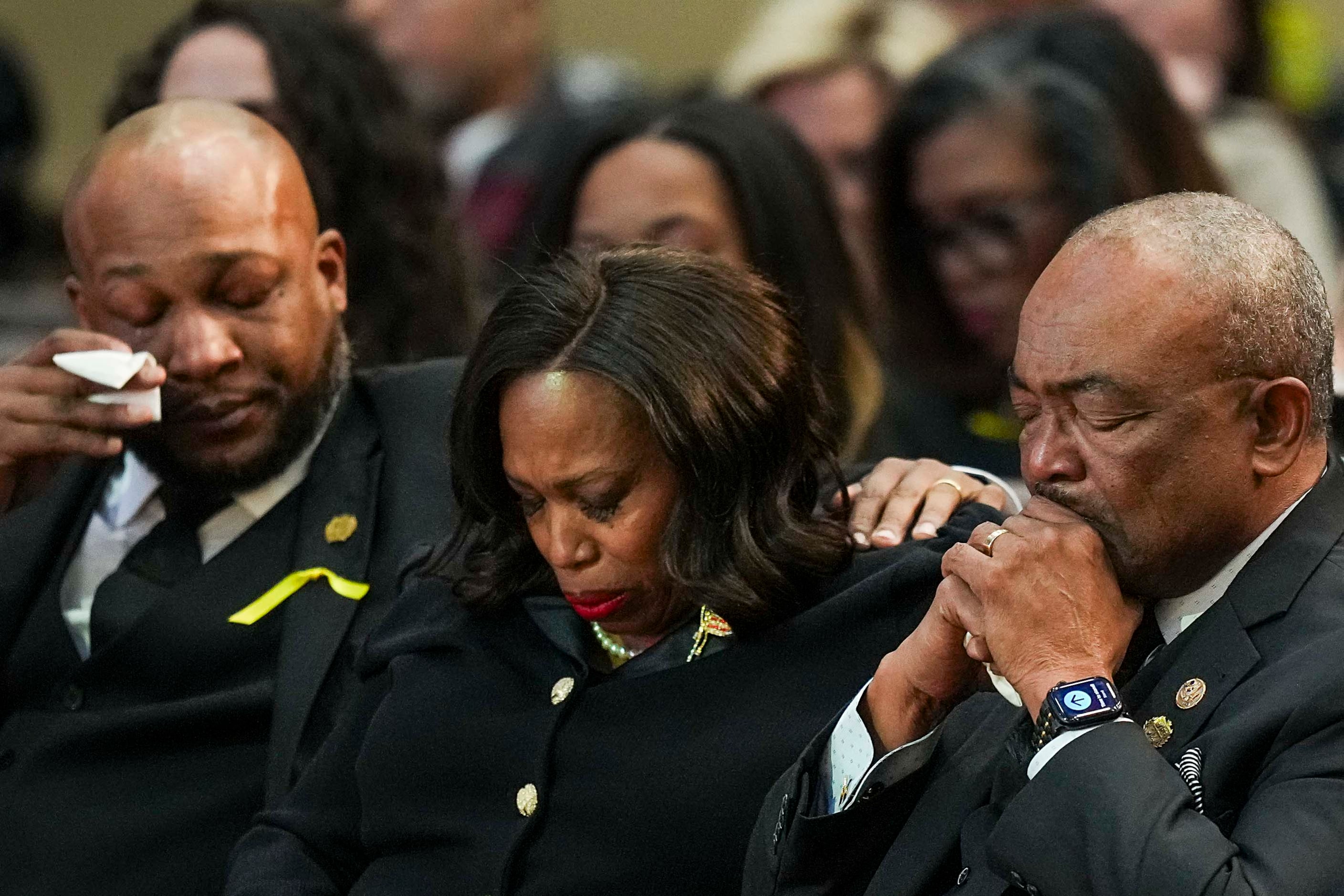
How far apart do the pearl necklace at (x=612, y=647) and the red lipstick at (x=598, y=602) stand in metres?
0.11

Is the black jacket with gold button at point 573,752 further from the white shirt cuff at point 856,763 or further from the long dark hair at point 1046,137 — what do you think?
the long dark hair at point 1046,137

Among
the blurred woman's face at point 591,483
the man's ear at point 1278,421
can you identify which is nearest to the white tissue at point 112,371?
the blurred woman's face at point 591,483

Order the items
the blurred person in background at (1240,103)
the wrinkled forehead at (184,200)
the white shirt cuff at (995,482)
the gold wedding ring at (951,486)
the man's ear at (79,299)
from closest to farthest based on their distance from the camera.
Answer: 1. the gold wedding ring at (951,486)
2. the white shirt cuff at (995,482)
3. the wrinkled forehead at (184,200)
4. the man's ear at (79,299)
5. the blurred person in background at (1240,103)

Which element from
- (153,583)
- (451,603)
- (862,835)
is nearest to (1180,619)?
(862,835)

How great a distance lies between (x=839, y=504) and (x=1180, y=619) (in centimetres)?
65

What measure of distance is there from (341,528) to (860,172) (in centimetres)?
271

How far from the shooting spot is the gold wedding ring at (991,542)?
230cm

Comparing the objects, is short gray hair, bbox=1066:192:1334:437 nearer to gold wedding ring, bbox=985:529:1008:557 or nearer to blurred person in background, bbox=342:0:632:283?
gold wedding ring, bbox=985:529:1008:557

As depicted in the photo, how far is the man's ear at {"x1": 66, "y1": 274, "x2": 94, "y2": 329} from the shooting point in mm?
3273

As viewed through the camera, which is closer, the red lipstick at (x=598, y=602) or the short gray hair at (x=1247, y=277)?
the short gray hair at (x=1247, y=277)

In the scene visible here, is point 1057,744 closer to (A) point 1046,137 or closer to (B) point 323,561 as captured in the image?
(B) point 323,561

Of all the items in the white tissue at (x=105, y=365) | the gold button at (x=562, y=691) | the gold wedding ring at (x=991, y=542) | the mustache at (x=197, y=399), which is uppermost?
the gold wedding ring at (x=991, y=542)

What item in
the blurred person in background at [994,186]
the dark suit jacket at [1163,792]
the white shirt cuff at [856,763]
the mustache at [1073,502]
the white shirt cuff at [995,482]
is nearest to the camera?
the dark suit jacket at [1163,792]

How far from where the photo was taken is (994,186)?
438 cm
